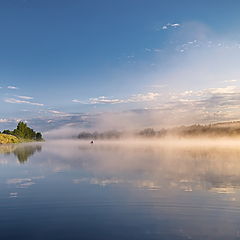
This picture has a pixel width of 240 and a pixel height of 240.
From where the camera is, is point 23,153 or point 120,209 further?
point 23,153

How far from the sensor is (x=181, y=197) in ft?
88.2

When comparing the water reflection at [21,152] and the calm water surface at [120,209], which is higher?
the water reflection at [21,152]

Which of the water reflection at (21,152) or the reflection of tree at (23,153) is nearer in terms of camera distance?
the reflection of tree at (23,153)

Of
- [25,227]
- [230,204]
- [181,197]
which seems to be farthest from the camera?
[181,197]

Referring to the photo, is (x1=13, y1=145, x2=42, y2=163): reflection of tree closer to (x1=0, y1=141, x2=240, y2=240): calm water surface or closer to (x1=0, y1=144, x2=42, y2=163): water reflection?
(x1=0, y1=144, x2=42, y2=163): water reflection

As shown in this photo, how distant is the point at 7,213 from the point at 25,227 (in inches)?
167

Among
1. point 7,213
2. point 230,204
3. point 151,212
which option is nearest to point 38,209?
point 7,213

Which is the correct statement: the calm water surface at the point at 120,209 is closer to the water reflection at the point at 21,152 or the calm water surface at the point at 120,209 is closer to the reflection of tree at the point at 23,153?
the reflection of tree at the point at 23,153

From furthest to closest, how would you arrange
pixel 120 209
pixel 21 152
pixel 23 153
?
pixel 21 152 → pixel 23 153 → pixel 120 209

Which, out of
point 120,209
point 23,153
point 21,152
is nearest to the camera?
point 120,209

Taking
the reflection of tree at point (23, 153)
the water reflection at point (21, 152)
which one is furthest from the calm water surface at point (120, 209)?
the water reflection at point (21, 152)

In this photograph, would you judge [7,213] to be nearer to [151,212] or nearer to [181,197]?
[151,212]

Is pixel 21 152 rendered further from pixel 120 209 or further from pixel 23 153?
Answer: pixel 120 209

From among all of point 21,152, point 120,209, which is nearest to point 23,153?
point 21,152
